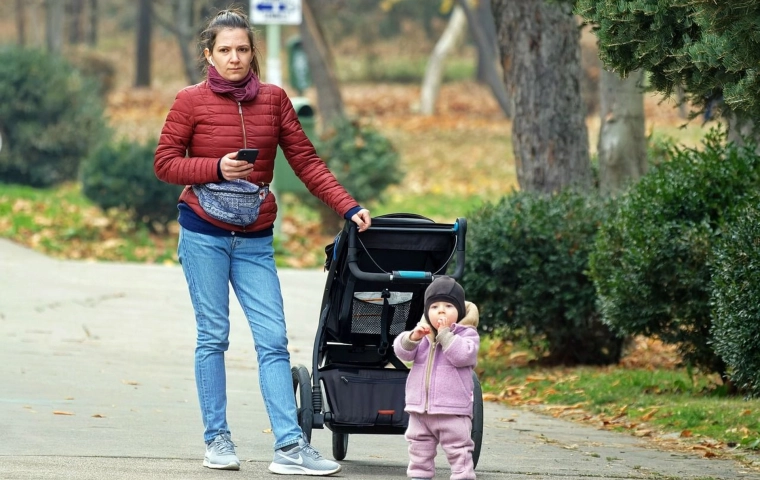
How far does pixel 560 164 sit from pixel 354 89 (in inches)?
1470

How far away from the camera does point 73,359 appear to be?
9.39 meters

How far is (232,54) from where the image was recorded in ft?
19.4

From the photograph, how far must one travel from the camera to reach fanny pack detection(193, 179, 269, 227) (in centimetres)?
587

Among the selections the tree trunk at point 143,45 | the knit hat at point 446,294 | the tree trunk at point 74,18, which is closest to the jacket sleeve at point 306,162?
the knit hat at point 446,294

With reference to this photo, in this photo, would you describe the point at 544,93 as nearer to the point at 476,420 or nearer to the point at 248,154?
the point at 476,420

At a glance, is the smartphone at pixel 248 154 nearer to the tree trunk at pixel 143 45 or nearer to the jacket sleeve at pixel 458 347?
the jacket sleeve at pixel 458 347

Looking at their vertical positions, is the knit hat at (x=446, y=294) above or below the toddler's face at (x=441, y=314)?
above

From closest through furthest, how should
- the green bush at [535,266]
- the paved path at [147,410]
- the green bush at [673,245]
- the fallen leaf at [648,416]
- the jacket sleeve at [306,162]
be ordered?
the jacket sleeve at [306,162] → the paved path at [147,410] → the green bush at [673,245] → the fallen leaf at [648,416] → the green bush at [535,266]

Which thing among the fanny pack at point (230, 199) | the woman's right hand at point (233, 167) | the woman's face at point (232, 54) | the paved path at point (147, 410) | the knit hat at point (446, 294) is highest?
the woman's face at point (232, 54)

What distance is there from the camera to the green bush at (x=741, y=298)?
7055mm

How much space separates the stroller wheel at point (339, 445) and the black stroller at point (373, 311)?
0.44 ft

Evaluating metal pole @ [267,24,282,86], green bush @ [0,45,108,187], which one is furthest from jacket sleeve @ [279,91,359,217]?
green bush @ [0,45,108,187]

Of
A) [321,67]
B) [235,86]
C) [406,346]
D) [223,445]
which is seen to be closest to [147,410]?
[223,445]

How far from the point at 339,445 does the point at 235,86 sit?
177cm
